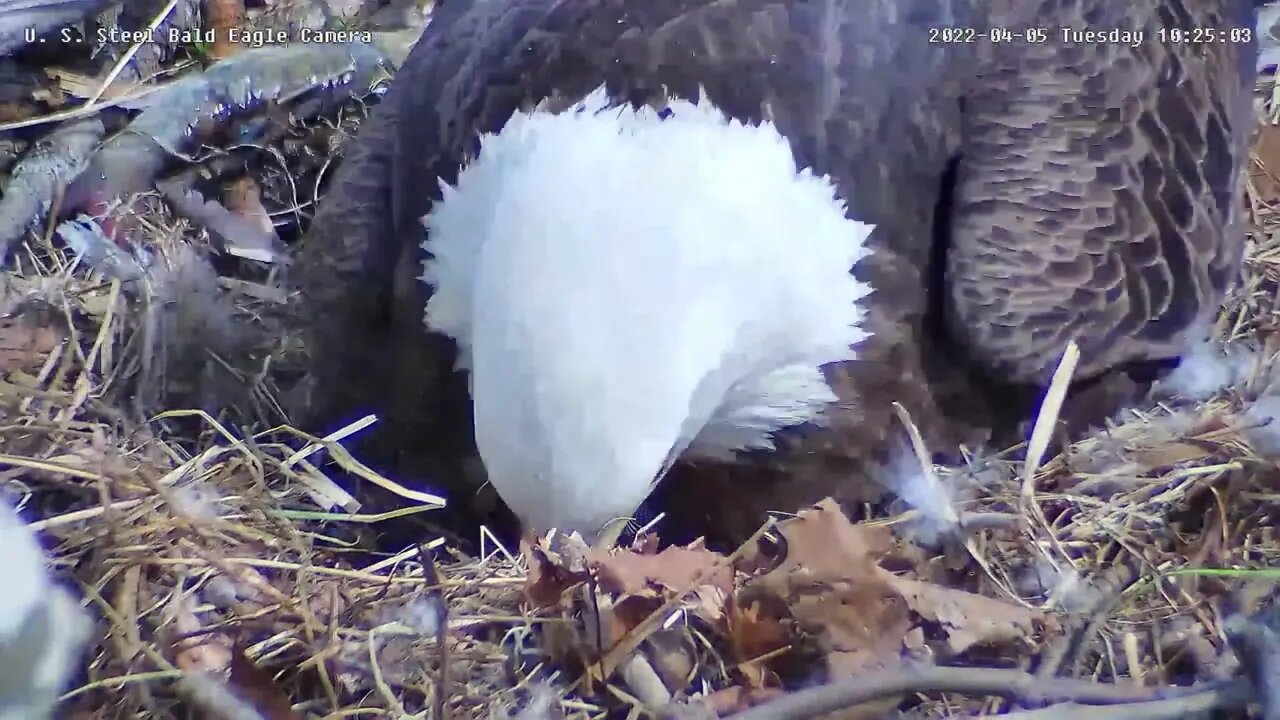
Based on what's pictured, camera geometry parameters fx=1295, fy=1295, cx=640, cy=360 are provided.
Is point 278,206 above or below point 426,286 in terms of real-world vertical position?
below

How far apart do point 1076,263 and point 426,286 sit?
3.35ft

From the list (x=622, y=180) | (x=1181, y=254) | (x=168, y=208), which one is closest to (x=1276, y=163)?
(x=1181, y=254)

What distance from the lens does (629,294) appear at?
61.1 inches

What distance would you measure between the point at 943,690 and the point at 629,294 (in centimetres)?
58

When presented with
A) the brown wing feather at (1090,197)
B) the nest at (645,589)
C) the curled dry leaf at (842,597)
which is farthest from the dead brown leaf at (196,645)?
the brown wing feather at (1090,197)

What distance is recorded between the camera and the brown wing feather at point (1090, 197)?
199 centimetres

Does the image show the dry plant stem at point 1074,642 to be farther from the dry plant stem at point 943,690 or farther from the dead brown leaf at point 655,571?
the dead brown leaf at point 655,571

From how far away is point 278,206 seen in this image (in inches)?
118

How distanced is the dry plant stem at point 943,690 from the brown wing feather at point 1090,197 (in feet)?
2.62

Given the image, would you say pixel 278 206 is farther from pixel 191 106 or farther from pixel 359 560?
pixel 359 560

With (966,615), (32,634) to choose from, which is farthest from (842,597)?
(32,634)

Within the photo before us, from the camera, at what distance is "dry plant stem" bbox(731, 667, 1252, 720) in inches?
49.4

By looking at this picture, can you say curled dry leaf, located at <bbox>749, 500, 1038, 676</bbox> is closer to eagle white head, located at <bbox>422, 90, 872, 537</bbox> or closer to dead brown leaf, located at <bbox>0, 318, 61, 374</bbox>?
eagle white head, located at <bbox>422, 90, 872, 537</bbox>

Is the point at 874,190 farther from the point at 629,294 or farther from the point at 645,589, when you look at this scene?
the point at 645,589
